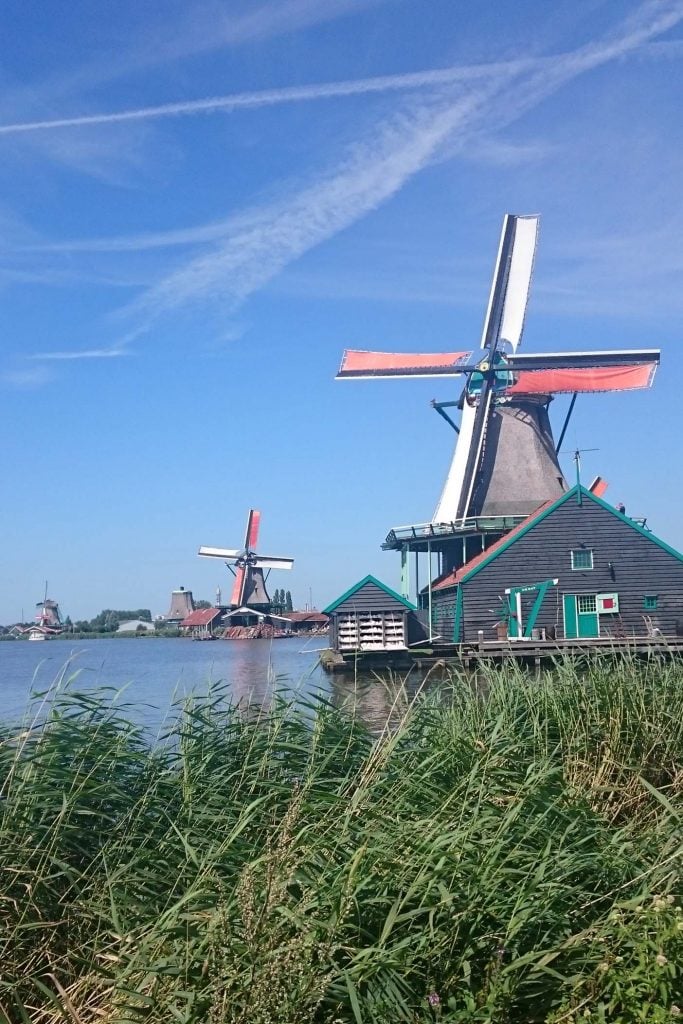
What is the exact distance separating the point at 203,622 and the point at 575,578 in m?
62.8

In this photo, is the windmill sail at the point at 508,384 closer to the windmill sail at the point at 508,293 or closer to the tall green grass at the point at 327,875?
the windmill sail at the point at 508,293

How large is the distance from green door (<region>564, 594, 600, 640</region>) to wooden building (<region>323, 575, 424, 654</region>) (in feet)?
16.7

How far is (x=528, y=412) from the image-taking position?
37062 millimetres

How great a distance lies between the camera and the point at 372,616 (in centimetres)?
3122

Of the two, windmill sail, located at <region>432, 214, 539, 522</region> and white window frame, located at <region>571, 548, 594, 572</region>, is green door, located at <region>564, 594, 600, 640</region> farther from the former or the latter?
windmill sail, located at <region>432, 214, 539, 522</region>

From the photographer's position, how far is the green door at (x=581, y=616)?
28891 millimetres

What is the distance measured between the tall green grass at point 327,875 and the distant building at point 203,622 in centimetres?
7628

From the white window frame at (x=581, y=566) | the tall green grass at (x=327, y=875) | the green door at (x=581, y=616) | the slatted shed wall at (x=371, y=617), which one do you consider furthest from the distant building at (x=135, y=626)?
the tall green grass at (x=327, y=875)

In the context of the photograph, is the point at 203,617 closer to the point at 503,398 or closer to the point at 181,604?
the point at 181,604

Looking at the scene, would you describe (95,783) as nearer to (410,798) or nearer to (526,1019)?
(410,798)

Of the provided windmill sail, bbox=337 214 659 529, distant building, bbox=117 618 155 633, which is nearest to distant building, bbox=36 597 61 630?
distant building, bbox=117 618 155 633

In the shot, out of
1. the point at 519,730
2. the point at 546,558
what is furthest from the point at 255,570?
the point at 519,730

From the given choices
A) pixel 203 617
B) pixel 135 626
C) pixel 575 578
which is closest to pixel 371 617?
pixel 575 578

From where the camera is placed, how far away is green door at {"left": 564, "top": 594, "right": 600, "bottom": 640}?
28.9 metres
